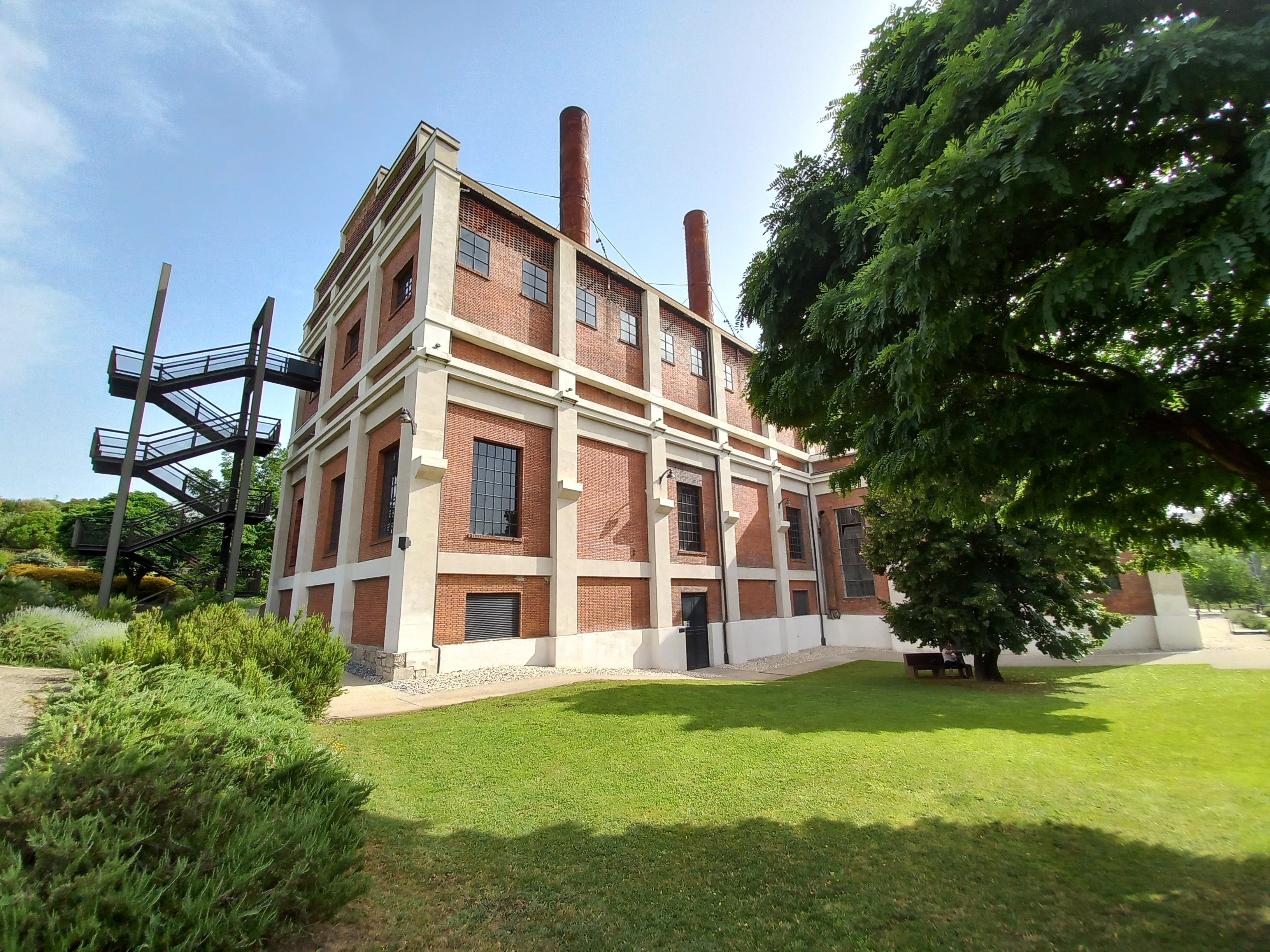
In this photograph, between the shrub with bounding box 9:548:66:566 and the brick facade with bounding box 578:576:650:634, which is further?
the shrub with bounding box 9:548:66:566

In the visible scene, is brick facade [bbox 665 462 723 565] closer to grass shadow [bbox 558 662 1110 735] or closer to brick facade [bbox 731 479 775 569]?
brick facade [bbox 731 479 775 569]

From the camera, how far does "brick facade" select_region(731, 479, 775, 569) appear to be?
22.7 metres

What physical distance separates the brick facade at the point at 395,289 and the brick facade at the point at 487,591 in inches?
278

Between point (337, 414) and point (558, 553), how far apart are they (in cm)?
993

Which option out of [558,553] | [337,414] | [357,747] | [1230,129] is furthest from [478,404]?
[1230,129]

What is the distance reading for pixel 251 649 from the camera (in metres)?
6.96

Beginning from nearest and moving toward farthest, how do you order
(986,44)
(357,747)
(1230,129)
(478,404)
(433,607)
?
(1230,129) → (986,44) → (357,747) → (433,607) → (478,404)

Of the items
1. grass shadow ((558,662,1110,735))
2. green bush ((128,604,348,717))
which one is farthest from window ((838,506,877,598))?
green bush ((128,604,348,717))

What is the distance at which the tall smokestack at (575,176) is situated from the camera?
1973cm

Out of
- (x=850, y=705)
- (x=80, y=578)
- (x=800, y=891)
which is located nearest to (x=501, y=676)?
(x=850, y=705)

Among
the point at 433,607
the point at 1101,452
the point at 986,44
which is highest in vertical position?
the point at 986,44

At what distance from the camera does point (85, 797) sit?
106 inches

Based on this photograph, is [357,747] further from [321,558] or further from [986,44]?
[321,558]

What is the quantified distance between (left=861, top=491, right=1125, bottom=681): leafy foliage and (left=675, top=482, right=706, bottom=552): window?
7206 millimetres
